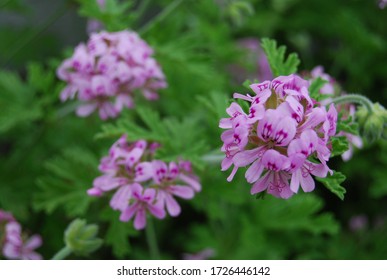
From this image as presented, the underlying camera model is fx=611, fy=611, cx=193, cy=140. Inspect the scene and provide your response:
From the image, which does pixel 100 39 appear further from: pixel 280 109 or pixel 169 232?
pixel 169 232

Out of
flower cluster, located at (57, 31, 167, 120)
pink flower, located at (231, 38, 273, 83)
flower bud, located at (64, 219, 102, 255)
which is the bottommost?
flower bud, located at (64, 219, 102, 255)

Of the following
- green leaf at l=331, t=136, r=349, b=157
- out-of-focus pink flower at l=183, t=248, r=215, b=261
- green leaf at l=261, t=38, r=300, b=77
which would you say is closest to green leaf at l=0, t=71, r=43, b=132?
out-of-focus pink flower at l=183, t=248, r=215, b=261

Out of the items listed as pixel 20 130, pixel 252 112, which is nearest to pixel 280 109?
pixel 252 112

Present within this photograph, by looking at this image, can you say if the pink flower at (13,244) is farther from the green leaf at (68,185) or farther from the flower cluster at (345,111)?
the flower cluster at (345,111)

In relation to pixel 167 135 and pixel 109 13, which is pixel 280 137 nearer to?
pixel 167 135

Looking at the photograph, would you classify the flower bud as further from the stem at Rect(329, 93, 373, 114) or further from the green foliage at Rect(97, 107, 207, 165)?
the stem at Rect(329, 93, 373, 114)

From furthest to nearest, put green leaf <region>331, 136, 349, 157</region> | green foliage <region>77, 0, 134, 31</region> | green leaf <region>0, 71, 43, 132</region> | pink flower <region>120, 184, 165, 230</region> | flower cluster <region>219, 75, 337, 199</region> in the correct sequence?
green leaf <region>0, 71, 43, 132</region> < green foliage <region>77, 0, 134, 31</region> < pink flower <region>120, 184, 165, 230</region> < green leaf <region>331, 136, 349, 157</region> < flower cluster <region>219, 75, 337, 199</region>
